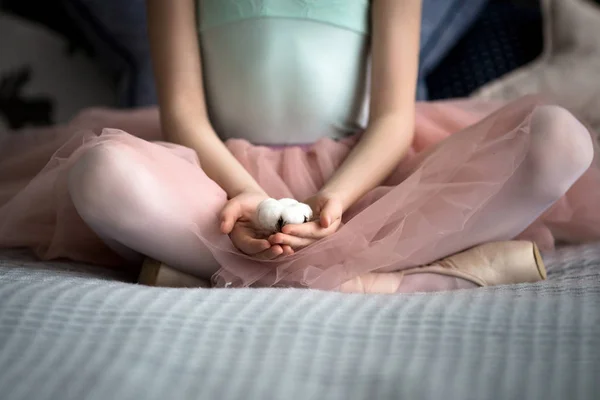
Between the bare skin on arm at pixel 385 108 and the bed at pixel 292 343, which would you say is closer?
the bed at pixel 292 343

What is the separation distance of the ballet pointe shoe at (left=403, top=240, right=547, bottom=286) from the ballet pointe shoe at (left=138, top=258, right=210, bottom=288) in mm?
247

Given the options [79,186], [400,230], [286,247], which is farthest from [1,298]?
[400,230]

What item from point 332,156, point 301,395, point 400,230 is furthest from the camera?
point 332,156

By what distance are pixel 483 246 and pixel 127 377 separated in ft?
1.49

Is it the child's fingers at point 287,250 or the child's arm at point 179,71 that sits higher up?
the child's arm at point 179,71

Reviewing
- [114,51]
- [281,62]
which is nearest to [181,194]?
[281,62]

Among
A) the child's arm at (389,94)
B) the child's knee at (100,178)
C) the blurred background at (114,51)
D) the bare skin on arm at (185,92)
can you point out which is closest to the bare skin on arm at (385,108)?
the child's arm at (389,94)

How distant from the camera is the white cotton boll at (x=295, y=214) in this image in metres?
0.73

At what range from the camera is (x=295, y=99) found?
1.01 metres

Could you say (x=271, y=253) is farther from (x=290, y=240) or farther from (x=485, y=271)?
(x=485, y=271)

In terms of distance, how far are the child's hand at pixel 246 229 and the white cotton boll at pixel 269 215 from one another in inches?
0.6

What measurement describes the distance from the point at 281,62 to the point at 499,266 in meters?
0.44

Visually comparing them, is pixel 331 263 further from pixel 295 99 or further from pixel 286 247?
pixel 295 99

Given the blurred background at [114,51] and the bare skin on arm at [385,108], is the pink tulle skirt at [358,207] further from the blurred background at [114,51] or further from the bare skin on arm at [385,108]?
the blurred background at [114,51]
